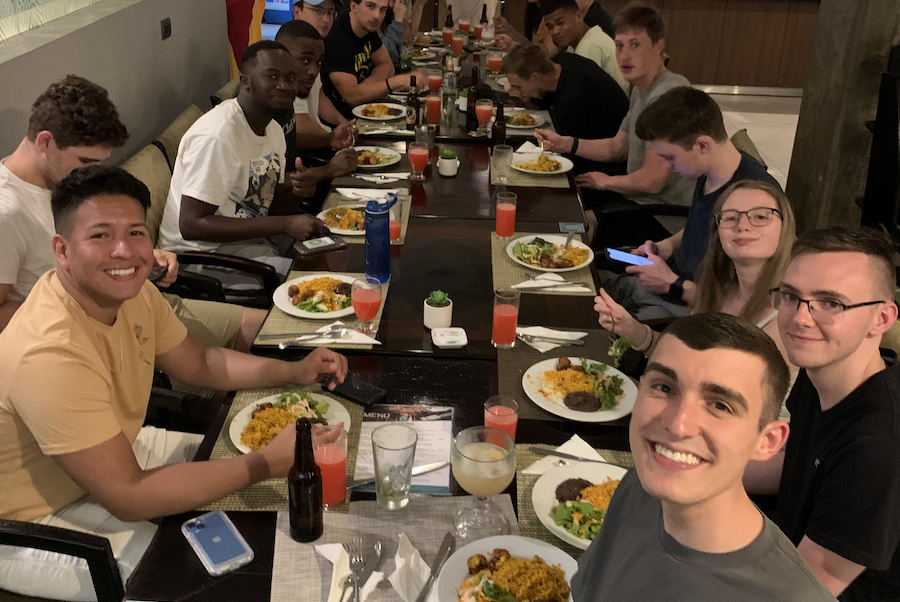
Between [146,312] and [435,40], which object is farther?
[435,40]

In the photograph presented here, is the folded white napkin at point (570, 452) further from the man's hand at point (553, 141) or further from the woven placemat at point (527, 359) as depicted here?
the man's hand at point (553, 141)

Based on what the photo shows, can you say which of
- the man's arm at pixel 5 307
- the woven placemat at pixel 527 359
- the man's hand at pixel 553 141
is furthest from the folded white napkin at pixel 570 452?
the man's hand at pixel 553 141

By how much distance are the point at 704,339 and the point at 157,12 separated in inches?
140

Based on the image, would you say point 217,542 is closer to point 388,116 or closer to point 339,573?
point 339,573

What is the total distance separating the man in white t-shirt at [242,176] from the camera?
2.73 metres

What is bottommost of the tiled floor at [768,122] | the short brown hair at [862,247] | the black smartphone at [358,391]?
the tiled floor at [768,122]

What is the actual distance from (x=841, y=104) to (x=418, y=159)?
2.43 metres

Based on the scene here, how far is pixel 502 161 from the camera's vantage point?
3.28m

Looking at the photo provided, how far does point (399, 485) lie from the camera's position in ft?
4.81

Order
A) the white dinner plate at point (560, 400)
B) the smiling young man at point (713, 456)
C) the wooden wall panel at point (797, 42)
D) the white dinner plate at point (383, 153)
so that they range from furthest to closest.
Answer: the wooden wall panel at point (797, 42) → the white dinner plate at point (383, 153) → the white dinner plate at point (560, 400) → the smiling young man at point (713, 456)

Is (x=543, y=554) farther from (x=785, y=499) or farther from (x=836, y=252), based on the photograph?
(x=836, y=252)

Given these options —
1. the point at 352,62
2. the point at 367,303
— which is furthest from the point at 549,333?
the point at 352,62

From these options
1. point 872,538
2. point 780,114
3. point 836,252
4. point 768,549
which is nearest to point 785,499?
point 872,538

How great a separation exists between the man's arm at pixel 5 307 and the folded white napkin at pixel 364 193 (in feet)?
4.14
